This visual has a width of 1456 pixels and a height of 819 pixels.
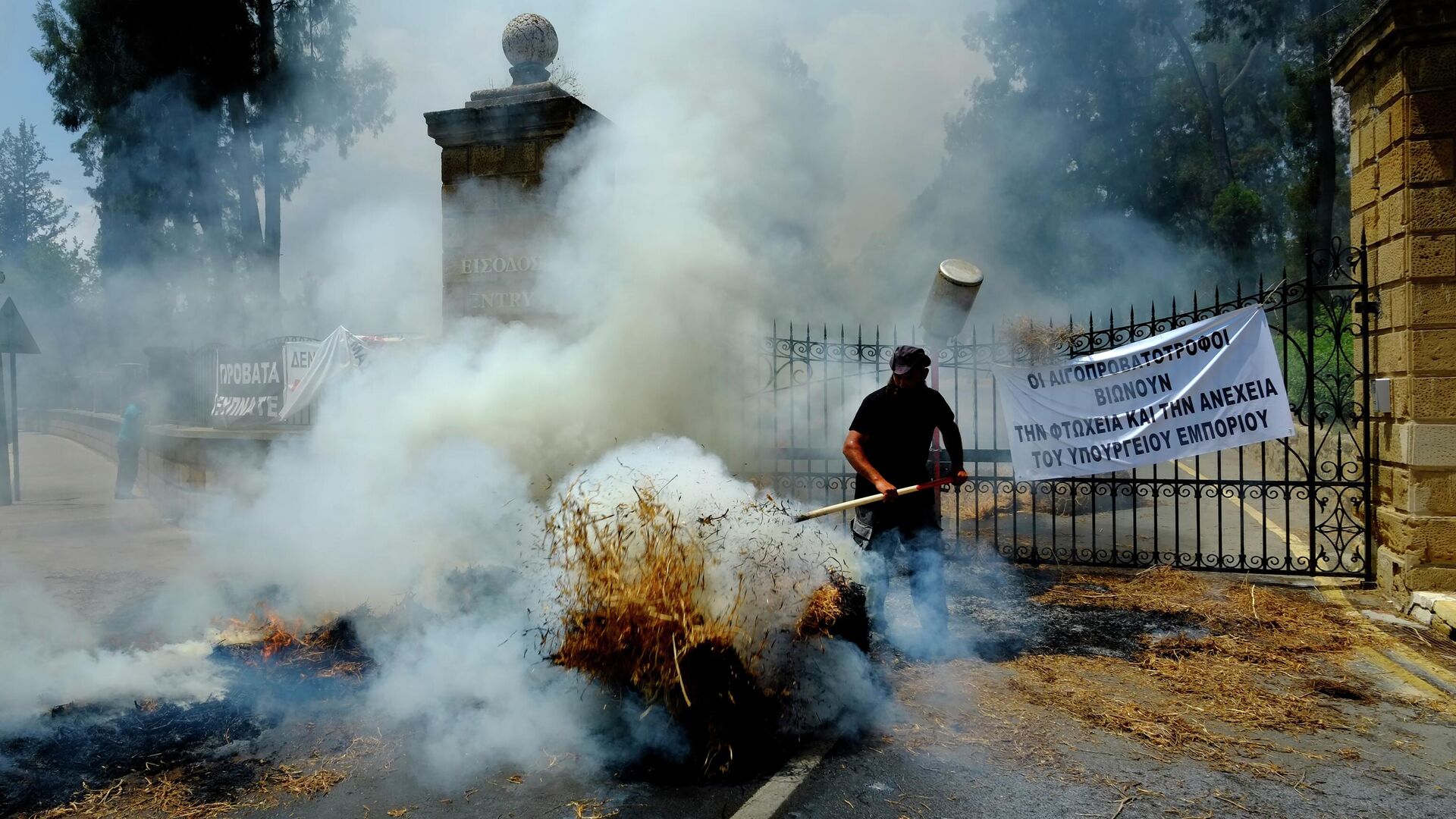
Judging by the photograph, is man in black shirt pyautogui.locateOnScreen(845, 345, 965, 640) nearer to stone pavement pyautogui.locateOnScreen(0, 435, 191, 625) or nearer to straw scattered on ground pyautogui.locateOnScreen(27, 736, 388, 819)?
straw scattered on ground pyautogui.locateOnScreen(27, 736, 388, 819)

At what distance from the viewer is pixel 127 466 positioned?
1314cm

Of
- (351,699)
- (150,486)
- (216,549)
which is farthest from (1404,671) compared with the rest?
(150,486)

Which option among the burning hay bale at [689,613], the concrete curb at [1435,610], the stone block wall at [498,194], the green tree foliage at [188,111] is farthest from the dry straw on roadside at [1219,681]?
the green tree foliage at [188,111]

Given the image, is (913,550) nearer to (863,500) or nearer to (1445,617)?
(863,500)

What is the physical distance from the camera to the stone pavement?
7004 millimetres

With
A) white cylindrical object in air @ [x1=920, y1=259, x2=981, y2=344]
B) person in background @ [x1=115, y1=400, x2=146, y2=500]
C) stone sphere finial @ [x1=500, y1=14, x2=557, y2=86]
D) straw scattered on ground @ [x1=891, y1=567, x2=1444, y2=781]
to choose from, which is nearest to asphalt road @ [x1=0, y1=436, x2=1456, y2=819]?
straw scattered on ground @ [x1=891, y1=567, x2=1444, y2=781]

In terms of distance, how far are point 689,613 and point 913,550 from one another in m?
2.20

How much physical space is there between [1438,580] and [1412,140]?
116 inches

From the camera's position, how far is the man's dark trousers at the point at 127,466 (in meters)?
13.0

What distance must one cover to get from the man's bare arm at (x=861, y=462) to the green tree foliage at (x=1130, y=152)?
23.4 meters

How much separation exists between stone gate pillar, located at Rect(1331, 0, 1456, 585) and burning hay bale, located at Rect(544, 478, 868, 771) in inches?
182

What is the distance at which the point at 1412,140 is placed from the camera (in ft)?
19.6

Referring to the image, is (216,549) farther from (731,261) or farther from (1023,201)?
(1023,201)

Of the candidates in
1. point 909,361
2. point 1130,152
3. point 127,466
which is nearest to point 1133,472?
point 909,361
